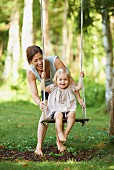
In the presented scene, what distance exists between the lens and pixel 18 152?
8.80 meters

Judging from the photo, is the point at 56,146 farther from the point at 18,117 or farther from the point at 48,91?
the point at 18,117

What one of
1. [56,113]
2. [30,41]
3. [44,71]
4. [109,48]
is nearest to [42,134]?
[56,113]

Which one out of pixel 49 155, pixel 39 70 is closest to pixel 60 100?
pixel 39 70

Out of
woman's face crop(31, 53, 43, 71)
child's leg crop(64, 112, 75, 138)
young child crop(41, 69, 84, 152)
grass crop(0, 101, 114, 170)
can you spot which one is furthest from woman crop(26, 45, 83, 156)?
grass crop(0, 101, 114, 170)

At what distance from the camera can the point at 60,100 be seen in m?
8.65

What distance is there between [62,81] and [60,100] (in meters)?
0.29

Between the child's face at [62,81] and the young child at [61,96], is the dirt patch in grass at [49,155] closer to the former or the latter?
the young child at [61,96]

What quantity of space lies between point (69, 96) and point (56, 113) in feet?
1.29

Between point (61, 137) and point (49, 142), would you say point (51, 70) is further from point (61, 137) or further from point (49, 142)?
point (49, 142)

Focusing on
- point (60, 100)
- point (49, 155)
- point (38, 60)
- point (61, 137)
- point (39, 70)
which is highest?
point (38, 60)

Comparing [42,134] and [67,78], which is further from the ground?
[67,78]

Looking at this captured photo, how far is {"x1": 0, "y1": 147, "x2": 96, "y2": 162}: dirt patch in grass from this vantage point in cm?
819

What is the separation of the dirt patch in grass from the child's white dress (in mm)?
617

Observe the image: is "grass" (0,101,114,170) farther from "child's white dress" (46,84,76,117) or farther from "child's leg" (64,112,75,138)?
"child's white dress" (46,84,76,117)
